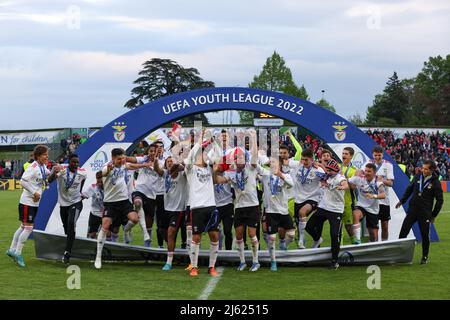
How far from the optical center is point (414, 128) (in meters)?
49.4

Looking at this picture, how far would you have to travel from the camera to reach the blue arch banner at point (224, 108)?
14.9m

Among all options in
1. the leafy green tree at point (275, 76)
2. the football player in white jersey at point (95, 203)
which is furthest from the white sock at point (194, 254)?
the leafy green tree at point (275, 76)

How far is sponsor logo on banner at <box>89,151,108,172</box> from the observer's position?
50.4 feet

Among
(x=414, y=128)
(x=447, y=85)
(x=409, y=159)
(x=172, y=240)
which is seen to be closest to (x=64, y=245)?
(x=172, y=240)

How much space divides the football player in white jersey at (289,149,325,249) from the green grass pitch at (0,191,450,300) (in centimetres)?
205

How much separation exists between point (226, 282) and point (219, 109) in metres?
5.58

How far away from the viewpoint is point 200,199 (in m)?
10.8

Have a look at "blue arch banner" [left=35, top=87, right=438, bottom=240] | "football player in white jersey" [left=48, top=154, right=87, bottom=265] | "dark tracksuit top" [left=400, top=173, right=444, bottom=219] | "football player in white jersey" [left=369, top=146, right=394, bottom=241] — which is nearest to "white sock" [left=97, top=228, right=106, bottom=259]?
"football player in white jersey" [left=48, top=154, right=87, bottom=265]

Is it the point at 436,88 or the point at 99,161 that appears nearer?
the point at 99,161

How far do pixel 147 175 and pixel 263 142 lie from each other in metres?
2.49

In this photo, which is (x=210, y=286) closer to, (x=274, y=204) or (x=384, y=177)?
(x=274, y=204)

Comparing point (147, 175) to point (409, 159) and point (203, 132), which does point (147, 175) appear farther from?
point (409, 159)

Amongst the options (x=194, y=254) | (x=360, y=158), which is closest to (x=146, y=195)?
(x=194, y=254)

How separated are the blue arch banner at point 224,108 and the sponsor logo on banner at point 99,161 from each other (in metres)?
0.12
